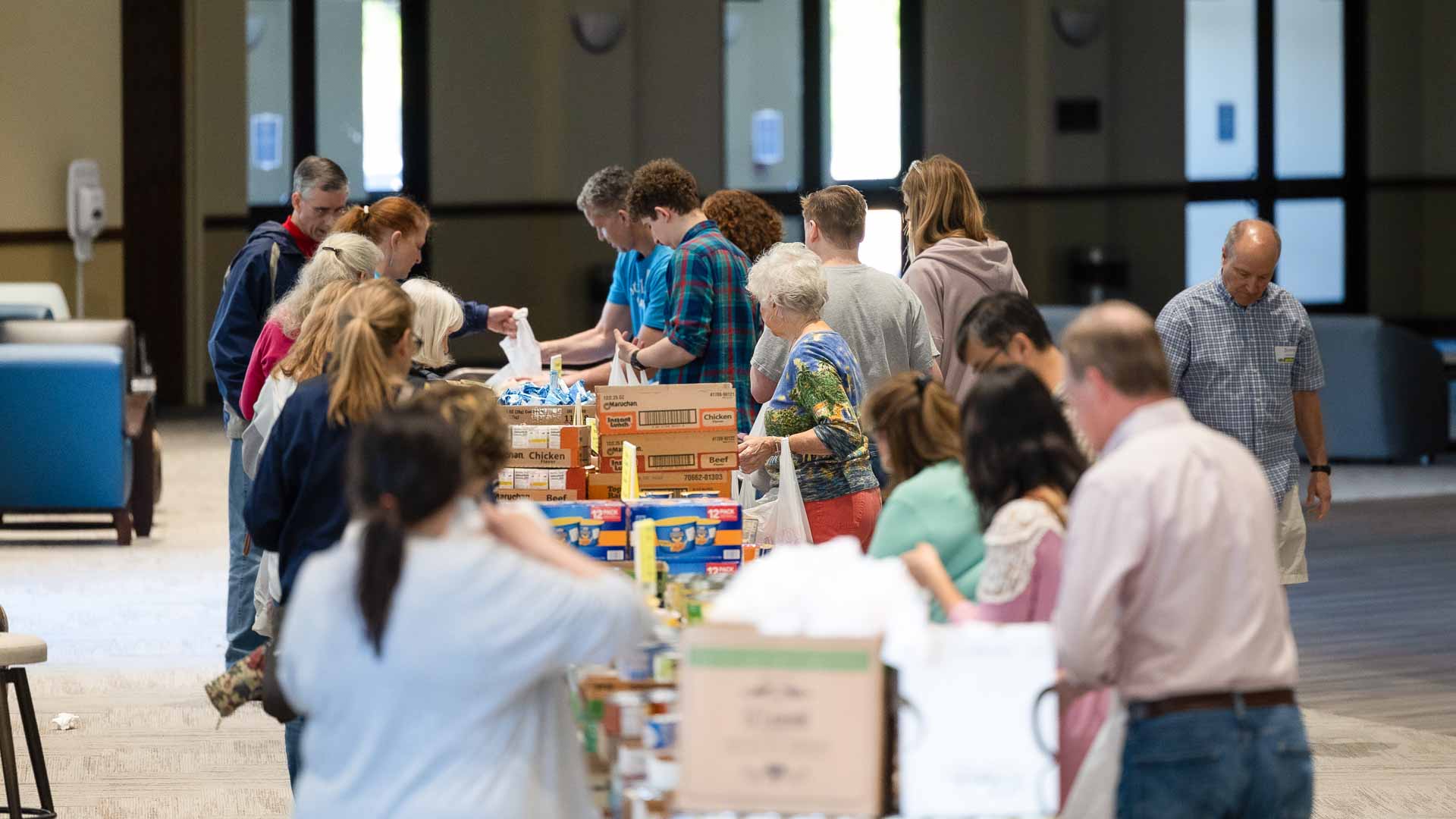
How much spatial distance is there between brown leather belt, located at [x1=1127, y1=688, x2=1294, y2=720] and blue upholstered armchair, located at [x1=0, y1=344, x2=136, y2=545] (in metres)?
7.44

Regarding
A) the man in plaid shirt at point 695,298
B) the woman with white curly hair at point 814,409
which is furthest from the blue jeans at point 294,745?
the man in plaid shirt at point 695,298

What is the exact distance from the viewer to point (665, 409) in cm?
418

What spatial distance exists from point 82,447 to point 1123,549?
759 cm

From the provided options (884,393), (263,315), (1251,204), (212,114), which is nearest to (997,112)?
(1251,204)

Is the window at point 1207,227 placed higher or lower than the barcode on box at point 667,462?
higher

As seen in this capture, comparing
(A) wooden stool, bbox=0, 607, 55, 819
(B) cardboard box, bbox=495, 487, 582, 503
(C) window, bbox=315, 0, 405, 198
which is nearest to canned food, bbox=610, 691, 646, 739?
(B) cardboard box, bbox=495, 487, 582, 503

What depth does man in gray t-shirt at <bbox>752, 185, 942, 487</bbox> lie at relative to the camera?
4.84m

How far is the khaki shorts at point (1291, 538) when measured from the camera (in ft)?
16.1

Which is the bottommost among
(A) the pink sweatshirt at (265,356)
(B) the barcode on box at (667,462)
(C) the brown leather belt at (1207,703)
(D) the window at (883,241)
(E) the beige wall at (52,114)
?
(C) the brown leather belt at (1207,703)

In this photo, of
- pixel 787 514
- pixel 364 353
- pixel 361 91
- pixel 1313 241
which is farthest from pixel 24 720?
pixel 1313 241

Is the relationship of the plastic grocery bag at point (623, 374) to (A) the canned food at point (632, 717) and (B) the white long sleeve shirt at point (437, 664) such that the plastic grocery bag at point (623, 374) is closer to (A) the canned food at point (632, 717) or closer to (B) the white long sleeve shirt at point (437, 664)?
(A) the canned food at point (632, 717)

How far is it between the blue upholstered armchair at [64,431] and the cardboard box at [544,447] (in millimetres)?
5449

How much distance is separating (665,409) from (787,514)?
0.41 metres

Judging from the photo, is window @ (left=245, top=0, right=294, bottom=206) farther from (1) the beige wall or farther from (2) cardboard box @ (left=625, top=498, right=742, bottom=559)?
(2) cardboard box @ (left=625, top=498, right=742, bottom=559)
